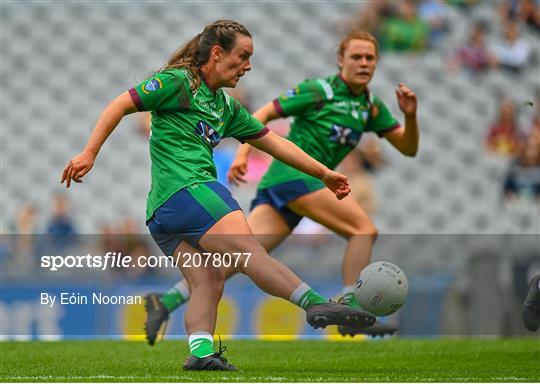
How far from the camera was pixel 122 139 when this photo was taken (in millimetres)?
15625

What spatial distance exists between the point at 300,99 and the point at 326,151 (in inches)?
14.8

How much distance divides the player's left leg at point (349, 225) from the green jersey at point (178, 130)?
1471 millimetres

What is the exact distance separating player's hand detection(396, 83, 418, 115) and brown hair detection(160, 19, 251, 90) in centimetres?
126

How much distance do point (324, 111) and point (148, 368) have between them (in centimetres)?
210

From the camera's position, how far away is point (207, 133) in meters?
5.27

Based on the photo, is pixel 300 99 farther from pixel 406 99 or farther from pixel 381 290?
pixel 381 290

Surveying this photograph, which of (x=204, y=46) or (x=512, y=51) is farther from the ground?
(x=204, y=46)

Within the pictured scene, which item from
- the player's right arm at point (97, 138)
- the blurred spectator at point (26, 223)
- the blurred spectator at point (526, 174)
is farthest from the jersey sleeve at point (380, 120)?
the blurred spectator at point (526, 174)

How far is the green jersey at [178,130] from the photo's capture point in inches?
201

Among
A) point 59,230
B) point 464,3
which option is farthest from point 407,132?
Answer: point 464,3

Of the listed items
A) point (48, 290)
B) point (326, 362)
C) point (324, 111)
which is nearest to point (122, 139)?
point (48, 290)

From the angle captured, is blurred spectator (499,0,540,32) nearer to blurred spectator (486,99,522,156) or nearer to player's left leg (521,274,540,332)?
blurred spectator (486,99,522,156)

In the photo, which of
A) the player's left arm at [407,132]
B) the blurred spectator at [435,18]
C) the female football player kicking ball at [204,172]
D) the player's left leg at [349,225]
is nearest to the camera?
the female football player kicking ball at [204,172]

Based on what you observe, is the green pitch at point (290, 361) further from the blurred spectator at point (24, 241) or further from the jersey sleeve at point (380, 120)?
the blurred spectator at point (24, 241)
